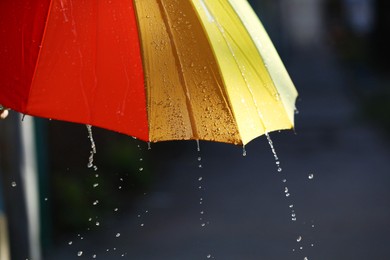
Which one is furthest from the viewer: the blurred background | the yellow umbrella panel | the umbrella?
the blurred background

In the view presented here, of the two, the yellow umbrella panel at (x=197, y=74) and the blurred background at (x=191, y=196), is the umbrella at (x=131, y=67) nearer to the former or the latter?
the yellow umbrella panel at (x=197, y=74)

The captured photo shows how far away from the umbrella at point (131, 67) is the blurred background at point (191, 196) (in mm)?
3027

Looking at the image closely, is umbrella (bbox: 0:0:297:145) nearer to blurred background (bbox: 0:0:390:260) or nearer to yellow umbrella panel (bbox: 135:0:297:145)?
yellow umbrella panel (bbox: 135:0:297:145)

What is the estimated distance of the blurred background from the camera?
727 cm

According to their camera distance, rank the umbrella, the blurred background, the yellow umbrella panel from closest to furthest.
Answer: the umbrella → the yellow umbrella panel → the blurred background

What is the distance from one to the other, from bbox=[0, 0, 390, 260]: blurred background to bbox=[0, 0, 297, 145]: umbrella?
9.93ft

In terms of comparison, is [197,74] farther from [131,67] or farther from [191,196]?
[191,196]

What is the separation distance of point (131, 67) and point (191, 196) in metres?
8.96

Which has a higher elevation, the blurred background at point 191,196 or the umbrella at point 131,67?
the umbrella at point 131,67

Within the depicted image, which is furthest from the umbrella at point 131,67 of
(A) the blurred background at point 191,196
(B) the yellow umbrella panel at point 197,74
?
(A) the blurred background at point 191,196

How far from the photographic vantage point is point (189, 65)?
3.53m

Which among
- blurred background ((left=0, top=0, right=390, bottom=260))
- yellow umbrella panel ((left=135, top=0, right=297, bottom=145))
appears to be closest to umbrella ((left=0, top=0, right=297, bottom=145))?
yellow umbrella panel ((left=135, top=0, right=297, bottom=145))

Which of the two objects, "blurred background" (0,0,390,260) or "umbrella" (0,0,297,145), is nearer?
"umbrella" (0,0,297,145)

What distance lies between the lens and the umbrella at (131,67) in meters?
3.38
